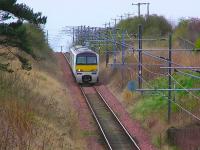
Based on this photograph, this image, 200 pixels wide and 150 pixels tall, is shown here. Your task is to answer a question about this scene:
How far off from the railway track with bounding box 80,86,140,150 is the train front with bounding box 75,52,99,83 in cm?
460

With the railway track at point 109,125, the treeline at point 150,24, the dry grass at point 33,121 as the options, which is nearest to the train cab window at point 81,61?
the railway track at point 109,125

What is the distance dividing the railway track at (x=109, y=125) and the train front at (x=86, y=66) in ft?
15.1

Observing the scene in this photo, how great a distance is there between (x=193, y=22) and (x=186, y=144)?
51.9 meters

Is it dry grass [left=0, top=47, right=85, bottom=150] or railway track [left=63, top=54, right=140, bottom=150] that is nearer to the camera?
dry grass [left=0, top=47, right=85, bottom=150]

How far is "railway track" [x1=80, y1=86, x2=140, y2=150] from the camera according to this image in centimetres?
2382

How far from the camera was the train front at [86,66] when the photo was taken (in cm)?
4528

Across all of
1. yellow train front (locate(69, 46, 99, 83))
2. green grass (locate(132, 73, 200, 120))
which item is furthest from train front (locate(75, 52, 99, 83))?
green grass (locate(132, 73, 200, 120))

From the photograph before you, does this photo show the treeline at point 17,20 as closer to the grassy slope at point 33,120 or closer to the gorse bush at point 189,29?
the grassy slope at point 33,120

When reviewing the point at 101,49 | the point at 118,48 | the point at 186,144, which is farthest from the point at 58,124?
the point at 101,49

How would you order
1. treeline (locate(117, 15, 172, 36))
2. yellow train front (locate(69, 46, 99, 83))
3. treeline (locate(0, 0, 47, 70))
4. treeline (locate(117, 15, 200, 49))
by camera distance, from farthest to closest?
treeline (locate(117, 15, 172, 36)) → treeline (locate(117, 15, 200, 49)) → yellow train front (locate(69, 46, 99, 83)) → treeline (locate(0, 0, 47, 70))

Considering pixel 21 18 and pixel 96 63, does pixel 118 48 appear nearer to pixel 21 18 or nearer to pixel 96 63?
pixel 96 63

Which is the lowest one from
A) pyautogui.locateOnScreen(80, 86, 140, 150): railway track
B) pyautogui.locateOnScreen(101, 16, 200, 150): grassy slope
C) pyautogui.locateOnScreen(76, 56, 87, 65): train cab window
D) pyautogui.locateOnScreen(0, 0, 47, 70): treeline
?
pyautogui.locateOnScreen(80, 86, 140, 150): railway track

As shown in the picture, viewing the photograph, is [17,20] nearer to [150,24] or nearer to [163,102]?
[163,102]

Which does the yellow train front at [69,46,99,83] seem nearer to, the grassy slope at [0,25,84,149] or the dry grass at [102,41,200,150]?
the dry grass at [102,41,200,150]
